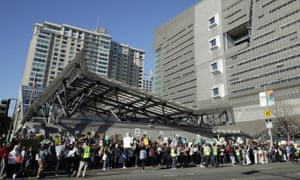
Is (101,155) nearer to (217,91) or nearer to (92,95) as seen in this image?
(92,95)

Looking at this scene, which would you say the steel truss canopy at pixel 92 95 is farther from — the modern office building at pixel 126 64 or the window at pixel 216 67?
the modern office building at pixel 126 64

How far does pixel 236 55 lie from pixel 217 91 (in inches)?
521

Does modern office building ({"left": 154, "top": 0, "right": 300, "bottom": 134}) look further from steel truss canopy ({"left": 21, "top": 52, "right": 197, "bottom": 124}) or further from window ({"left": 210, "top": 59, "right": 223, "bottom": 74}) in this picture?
steel truss canopy ({"left": 21, "top": 52, "right": 197, "bottom": 124})

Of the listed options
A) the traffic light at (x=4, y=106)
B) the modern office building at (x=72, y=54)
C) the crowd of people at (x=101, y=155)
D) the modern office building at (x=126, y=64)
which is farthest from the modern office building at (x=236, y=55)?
the modern office building at (x=126, y=64)

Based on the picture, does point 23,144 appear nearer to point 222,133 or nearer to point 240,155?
point 240,155

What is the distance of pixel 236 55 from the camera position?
7175 cm

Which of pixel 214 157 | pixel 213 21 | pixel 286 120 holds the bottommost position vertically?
pixel 214 157

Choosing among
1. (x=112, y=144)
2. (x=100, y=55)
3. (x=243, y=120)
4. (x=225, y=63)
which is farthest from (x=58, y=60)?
(x=112, y=144)

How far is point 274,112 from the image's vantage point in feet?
174

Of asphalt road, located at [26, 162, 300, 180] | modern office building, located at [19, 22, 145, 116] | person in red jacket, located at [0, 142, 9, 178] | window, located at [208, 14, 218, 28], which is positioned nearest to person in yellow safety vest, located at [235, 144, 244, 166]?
asphalt road, located at [26, 162, 300, 180]

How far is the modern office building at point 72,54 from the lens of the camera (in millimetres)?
120994

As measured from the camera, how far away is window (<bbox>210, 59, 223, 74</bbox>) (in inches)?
2976

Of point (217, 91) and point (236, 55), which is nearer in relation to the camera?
point (236, 55)

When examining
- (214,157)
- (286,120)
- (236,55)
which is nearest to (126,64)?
(236,55)
